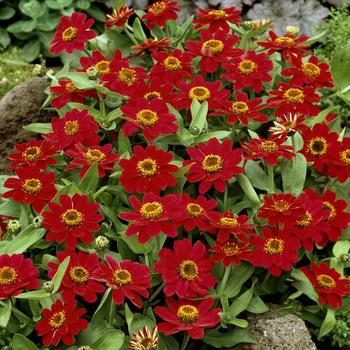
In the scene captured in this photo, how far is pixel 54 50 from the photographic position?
2.82 meters

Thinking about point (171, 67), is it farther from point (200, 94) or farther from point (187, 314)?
point (187, 314)

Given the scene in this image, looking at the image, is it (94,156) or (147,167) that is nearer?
(147,167)

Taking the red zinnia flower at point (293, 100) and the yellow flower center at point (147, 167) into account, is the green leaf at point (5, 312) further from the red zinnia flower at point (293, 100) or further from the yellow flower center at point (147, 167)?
the red zinnia flower at point (293, 100)

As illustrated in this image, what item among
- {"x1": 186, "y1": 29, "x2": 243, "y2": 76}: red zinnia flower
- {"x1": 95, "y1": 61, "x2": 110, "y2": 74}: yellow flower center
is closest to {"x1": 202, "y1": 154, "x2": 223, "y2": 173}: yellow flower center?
{"x1": 186, "y1": 29, "x2": 243, "y2": 76}: red zinnia flower

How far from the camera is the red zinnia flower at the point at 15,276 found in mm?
2021

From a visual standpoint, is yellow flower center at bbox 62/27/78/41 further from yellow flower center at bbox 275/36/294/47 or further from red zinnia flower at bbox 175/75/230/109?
yellow flower center at bbox 275/36/294/47

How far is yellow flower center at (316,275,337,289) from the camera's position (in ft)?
7.35

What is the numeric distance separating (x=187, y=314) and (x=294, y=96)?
89 centimetres

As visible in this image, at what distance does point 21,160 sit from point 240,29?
1.14 metres

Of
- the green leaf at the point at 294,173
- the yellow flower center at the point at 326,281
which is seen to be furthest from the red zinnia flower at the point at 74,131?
the yellow flower center at the point at 326,281

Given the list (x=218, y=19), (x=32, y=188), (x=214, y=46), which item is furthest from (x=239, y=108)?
(x=32, y=188)

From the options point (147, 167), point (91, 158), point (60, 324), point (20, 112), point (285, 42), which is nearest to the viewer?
point (60, 324)

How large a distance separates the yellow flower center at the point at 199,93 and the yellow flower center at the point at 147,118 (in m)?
0.20

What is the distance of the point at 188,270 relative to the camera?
6.89 feet
